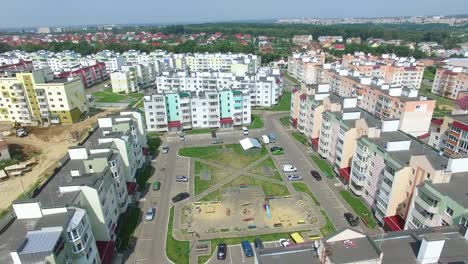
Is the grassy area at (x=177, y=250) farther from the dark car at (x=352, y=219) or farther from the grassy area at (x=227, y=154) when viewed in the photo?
the dark car at (x=352, y=219)

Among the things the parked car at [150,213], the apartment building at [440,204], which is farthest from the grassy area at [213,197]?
the apartment building at [440,204]

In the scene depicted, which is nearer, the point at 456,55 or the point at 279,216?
the point at 279,216

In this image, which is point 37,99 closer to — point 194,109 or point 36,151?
point 36,151

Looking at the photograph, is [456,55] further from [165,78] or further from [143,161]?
[143,161]

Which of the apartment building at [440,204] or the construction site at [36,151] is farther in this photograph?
the construction site at [36,151]

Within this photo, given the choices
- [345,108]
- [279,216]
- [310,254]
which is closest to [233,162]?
[279,216]

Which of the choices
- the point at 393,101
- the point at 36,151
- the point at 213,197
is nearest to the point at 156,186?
the point at 213,197
